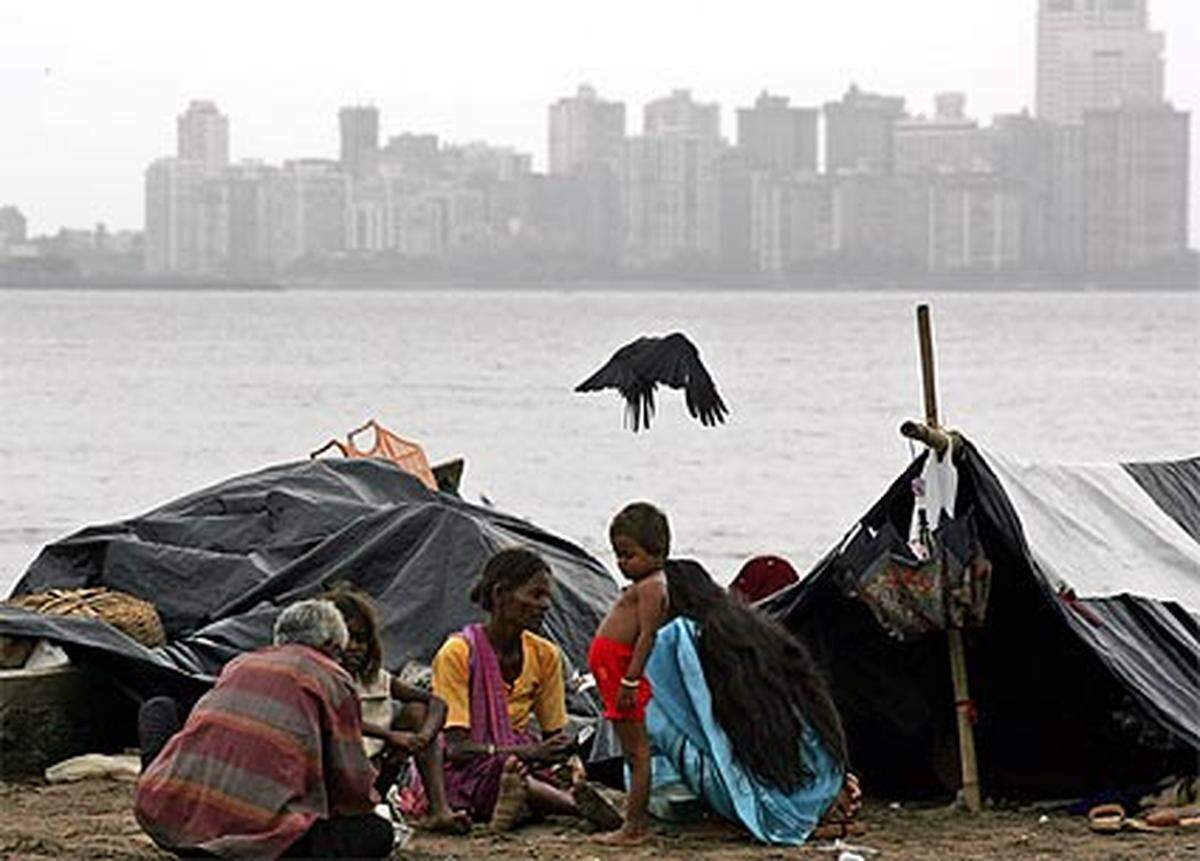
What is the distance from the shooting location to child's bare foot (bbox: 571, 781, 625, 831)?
8.40 metres

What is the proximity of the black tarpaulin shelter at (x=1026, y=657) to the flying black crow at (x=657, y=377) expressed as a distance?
26.2 inches

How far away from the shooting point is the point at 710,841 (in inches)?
328

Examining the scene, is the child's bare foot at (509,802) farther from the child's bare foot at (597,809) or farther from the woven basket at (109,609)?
the woven basket at (109,609)

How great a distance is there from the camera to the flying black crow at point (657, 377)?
9.01 m

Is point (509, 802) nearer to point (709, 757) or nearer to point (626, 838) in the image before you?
point (626, 838)

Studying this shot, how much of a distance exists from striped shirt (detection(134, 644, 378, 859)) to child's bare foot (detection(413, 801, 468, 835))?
838 mm

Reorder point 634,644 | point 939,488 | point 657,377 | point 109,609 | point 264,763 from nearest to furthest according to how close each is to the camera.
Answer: point 264,763
point 634,644
point 939,488
point 657,377
point 109,609

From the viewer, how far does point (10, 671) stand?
979cm

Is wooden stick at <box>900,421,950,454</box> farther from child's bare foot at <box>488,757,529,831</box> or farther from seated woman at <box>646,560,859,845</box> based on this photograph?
child's bare foot at <box>488,757,529,831</box>

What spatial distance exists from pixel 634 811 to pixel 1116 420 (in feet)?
133

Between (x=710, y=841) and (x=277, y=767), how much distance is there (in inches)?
58.6

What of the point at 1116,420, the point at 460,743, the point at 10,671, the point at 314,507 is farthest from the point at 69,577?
the point at 1116,420

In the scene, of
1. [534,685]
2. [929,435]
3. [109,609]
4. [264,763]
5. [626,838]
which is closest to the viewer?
[264,763]

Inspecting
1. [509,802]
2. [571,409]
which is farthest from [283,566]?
[571,409]
